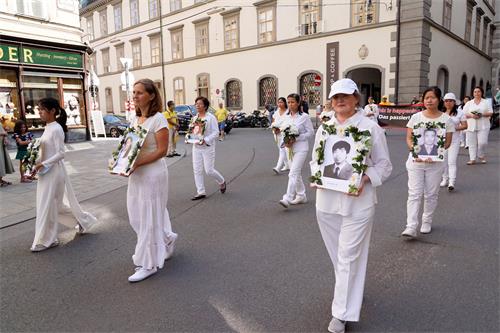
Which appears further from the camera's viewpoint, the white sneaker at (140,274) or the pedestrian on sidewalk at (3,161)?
the pedestrian on sidewalk at (3,161)

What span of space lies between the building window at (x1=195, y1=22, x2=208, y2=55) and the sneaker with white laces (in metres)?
30.7

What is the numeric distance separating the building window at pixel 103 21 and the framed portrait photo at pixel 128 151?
135 ft

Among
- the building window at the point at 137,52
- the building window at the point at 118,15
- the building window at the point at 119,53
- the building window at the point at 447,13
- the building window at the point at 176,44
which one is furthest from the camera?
the building window at the point at 119,53

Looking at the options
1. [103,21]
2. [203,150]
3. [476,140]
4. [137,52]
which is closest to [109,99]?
[137,52]

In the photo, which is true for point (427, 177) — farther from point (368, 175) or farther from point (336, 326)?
point (336, 326)

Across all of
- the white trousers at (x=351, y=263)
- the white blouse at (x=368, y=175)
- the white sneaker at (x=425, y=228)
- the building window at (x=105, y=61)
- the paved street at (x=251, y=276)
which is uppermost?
the building window at (x=105, y=61)

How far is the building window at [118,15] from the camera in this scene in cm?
3825

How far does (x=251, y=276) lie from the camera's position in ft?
12.3

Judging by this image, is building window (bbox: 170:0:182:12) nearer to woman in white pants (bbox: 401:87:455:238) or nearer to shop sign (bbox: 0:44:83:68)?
shop sign (bbox: 0:44:83:68)

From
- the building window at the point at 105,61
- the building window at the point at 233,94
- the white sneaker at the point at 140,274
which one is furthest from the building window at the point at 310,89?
the building window at the point at 105,61

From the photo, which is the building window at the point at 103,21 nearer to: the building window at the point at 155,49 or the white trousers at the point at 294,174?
the building window at the point at 155,49

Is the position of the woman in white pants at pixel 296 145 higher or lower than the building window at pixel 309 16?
lower

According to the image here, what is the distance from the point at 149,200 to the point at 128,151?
507 mm

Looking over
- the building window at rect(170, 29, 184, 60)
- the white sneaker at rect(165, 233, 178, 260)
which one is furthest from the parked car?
the white sneaker at rect(165, 233, 178, 260)
